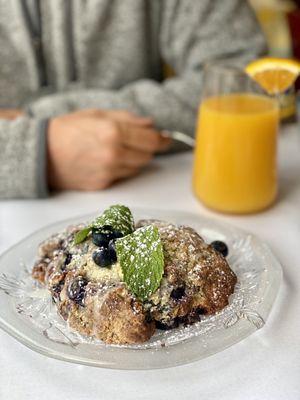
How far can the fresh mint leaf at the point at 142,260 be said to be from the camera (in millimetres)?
660

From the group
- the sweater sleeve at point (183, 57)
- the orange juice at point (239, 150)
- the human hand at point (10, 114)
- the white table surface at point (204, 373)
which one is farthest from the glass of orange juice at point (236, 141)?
the human hand at point (10, 114)

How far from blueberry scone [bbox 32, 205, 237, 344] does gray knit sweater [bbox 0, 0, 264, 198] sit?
0.62m

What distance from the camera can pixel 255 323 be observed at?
0.66 metres

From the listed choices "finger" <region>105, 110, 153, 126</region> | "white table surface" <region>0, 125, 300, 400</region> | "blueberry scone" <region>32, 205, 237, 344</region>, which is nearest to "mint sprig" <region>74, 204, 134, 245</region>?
"blueberry scone" <region>32, 205, 237, 344</region>

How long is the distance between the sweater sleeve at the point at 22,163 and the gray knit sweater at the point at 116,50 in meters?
0.19

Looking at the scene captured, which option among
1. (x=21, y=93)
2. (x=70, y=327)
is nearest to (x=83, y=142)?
(x=21, y=93)

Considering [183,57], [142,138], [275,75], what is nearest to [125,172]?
[142,138]

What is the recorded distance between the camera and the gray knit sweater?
1328 mm

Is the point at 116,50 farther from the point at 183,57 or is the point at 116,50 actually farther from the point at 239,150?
the point at 239,150

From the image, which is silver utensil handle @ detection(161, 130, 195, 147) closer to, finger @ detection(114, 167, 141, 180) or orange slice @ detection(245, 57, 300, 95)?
finger @ detection(114, 167, 141, 180)

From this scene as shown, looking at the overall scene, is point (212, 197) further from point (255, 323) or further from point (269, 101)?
point (255, 323)

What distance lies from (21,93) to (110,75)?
241 millimetres

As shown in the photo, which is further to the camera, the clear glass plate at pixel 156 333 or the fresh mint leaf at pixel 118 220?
the fresh mint leaf at pixel 118 220

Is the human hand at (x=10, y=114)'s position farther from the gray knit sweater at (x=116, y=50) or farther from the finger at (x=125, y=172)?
the finger at (x=125, y=172)
